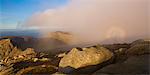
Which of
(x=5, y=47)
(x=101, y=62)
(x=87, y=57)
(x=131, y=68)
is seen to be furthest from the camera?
(x=5, y=47)

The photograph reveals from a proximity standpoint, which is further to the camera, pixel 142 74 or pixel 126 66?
pixel 126 66

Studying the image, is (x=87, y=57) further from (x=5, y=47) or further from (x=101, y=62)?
(x=5, y=47)

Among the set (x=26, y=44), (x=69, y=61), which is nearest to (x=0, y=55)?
(x=26, y=44)

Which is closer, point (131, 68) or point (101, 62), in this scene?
point (131, 68)

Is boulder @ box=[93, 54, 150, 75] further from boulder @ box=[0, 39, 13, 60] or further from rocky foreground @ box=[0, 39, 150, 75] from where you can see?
boulder @ box=[0, 39, 13, 60]

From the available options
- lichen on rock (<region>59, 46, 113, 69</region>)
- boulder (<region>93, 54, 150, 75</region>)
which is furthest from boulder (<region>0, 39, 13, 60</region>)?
boulder (<region>93, 54, 150, 75</region>)

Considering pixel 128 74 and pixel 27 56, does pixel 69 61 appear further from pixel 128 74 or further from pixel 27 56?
pixel 27 56

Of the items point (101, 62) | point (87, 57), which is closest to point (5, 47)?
point (87, 57)

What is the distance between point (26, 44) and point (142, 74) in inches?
Answer: 696

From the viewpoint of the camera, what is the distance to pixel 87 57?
10625mm

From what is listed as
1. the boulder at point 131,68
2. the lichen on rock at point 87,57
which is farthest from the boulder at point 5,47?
the boulder at point 131,68

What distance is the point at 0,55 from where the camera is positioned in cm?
1984

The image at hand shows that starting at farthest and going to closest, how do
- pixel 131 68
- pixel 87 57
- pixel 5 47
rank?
pixel 5 47 → pixel 87 57 → pixel 131 68

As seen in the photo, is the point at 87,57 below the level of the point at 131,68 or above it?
above
